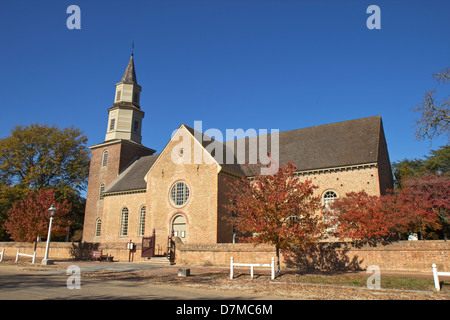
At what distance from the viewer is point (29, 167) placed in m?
44.1

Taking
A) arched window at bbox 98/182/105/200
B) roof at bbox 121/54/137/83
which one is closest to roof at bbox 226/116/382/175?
arched window at bbox 98/182/105/200

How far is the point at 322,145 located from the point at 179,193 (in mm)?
13133

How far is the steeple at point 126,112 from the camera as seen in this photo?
39.8 metres

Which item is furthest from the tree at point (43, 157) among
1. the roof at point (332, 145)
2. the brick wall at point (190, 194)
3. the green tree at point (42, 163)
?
the roof at point (332, 145)

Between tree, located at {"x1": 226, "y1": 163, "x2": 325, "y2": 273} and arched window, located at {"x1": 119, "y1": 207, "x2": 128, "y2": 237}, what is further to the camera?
arched window, located at {"x1": 119, "y1": 207, "x2": 128, "y2": 237}

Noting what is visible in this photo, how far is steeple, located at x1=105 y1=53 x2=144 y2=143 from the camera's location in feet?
130

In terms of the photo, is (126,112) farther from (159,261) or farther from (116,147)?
(159,261)

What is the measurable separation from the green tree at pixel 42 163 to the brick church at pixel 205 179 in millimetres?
10993

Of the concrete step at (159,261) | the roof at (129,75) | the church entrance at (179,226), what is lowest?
the concrete step at (159,261)

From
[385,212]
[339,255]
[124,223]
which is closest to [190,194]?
[124,223]

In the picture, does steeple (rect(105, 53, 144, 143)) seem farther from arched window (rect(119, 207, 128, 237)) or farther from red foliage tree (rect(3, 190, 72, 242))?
red foliage tree (rect(3, 190, 72, 242))

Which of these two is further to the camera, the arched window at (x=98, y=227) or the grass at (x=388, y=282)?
the arched window at (x=98, y=227)

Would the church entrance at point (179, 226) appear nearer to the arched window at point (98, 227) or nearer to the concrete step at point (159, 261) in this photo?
the concrete step at point (159, 261)
